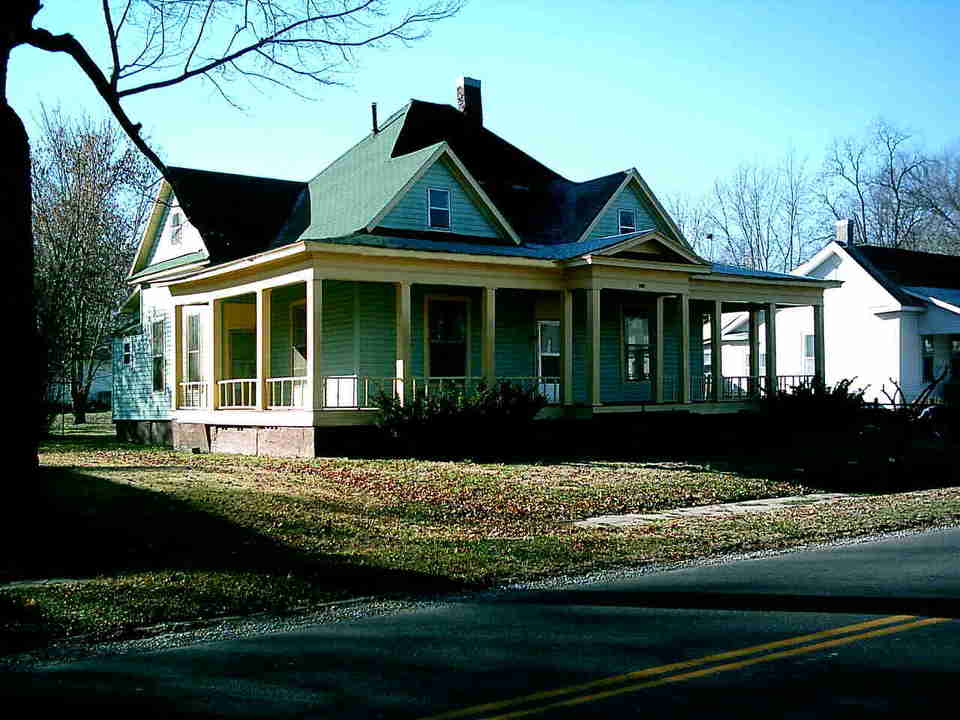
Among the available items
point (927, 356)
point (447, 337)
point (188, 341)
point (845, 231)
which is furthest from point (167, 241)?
point (845, 231)

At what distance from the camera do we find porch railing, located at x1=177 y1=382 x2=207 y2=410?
83.7 feet

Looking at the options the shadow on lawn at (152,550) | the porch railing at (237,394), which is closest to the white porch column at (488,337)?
the porch railing at (237,394)

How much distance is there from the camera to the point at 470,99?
31.0 metres

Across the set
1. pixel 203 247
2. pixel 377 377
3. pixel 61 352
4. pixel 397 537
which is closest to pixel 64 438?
pixel 61 352

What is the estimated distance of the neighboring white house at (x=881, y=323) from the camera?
111ft

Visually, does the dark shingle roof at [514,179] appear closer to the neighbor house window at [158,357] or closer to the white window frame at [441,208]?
the white window frame at [441,208]

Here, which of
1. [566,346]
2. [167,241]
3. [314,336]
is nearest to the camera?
[314,336]

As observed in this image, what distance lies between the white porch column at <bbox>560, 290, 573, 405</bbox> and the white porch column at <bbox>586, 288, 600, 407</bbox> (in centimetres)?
48

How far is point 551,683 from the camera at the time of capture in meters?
6.01

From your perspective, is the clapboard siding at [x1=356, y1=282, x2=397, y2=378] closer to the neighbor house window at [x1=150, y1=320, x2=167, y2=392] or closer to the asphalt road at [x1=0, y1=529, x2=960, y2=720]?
the neighbor house window at [x1=150, y1=320, x2=167, y2=392]

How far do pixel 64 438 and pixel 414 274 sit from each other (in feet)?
51.4

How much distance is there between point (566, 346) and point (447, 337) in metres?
3.10

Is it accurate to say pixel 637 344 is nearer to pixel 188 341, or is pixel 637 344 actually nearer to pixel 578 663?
pixel 188 341

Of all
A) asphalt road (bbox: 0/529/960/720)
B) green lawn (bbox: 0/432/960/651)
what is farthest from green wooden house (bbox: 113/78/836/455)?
asphalt road (bbox: 0/529/960/720)
